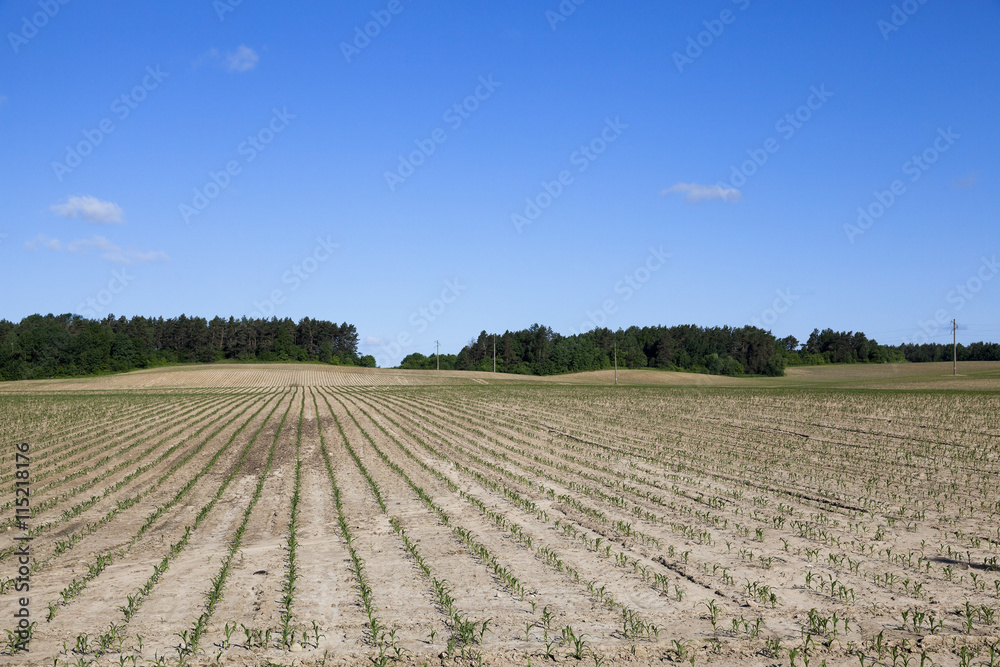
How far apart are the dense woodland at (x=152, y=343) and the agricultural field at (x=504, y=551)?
95.8m

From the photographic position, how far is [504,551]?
11180mm

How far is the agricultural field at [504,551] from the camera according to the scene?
751 centimetres

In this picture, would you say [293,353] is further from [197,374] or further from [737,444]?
[737,444]

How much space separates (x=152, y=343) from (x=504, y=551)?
457ft

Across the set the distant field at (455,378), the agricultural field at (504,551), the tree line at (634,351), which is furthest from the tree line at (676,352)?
the agricultural field at (504,551)

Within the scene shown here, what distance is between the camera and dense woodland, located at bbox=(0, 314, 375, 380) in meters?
106

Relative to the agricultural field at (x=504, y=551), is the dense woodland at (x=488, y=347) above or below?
above

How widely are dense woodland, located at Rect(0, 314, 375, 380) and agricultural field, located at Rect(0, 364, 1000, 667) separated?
95788 mm

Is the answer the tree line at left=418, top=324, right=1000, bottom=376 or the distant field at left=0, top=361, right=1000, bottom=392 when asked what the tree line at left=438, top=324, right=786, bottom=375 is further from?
the distant field at left=0, top=361, right=1000, bottom=392

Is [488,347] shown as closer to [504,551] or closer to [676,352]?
[676,352]

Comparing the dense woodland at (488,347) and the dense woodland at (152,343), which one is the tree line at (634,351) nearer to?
the dense woodland at (488,347)

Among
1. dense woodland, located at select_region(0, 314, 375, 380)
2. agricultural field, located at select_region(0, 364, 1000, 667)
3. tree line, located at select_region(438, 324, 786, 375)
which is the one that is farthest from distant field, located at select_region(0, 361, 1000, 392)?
agricultural field, located at select_region(0, 364, 1000, 667)

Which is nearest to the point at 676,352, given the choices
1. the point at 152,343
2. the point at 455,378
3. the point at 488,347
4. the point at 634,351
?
the point at 634,351

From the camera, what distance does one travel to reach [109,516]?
14.2 meters
